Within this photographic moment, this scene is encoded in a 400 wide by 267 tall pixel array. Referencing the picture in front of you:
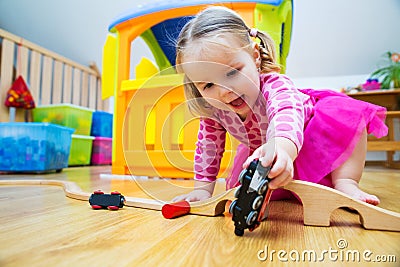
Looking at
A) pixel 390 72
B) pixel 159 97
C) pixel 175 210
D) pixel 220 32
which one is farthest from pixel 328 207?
pixel 390 72

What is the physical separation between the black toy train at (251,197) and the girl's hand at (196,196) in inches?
8.5

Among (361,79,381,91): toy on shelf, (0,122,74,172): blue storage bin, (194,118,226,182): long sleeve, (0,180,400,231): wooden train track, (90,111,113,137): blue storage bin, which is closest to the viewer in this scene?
(0,180,400,231): wooden train track

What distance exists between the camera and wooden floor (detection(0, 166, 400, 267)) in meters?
0.28

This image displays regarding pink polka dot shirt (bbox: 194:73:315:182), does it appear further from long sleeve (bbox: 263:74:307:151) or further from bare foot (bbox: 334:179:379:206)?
bare foot (bbox: 334:179:379:206)

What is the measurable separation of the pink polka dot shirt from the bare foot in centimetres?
13

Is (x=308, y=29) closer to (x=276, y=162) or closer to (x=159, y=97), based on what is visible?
(x=159, y=97)

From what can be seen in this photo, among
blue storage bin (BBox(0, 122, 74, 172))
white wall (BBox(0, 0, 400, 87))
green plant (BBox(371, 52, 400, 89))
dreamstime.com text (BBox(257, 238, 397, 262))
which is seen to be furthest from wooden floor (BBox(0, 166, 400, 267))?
green plant (BBox(371, 52, 400, 89))

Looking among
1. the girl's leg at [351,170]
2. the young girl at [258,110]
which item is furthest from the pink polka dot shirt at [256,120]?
the girl's leg at [351,170]

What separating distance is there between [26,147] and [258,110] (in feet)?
3.78

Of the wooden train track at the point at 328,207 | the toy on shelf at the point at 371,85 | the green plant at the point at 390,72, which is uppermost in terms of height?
the green plant at the point at 390,72

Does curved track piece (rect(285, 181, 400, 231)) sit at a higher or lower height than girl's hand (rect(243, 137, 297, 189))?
lower

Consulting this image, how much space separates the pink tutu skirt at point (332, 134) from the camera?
0.58 meters

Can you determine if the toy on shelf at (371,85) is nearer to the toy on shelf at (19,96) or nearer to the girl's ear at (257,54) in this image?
the girl's ear at (257,54)

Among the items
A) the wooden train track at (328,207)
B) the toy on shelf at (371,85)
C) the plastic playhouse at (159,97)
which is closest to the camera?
the wooden train track at (328,207)
